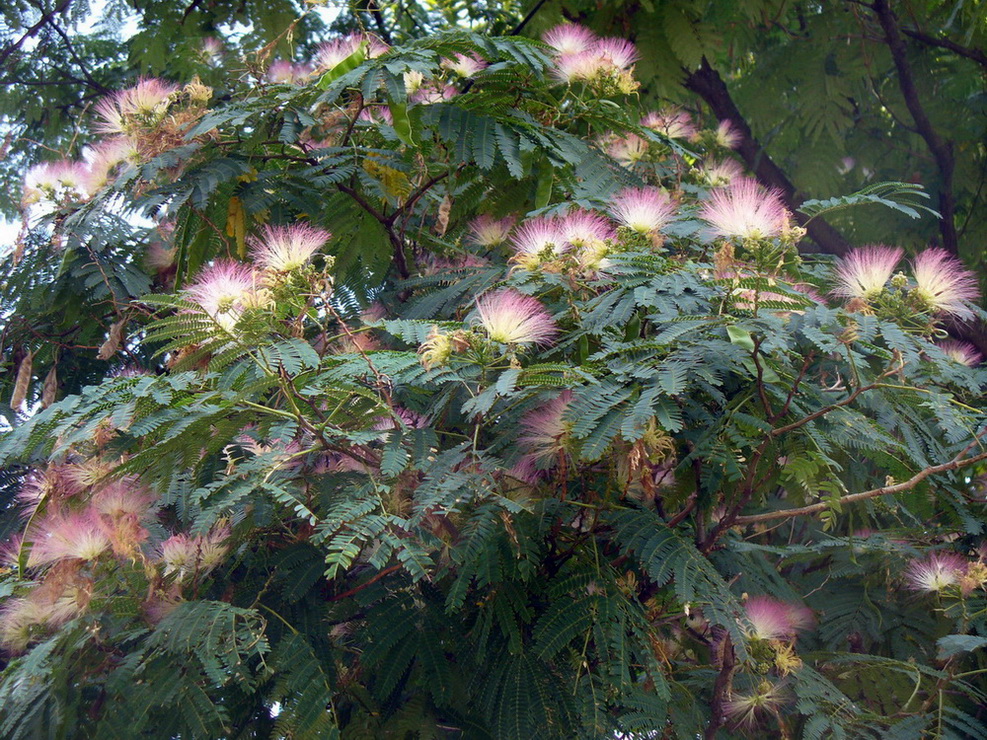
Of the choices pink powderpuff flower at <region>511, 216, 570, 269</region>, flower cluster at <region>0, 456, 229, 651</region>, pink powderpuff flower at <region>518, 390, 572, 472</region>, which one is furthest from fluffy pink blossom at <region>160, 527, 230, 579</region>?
pink powderpuff flower at <region>511, 216, 570, 269</region>

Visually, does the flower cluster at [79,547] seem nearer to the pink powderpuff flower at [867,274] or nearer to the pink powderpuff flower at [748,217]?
the pink powderpuff flower at [748,217]

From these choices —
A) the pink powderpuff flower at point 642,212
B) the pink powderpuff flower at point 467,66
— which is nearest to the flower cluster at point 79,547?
the pink powderpuff flower at point 642,212

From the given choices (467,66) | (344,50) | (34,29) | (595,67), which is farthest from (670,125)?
(34,29)

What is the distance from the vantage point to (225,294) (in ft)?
8.37

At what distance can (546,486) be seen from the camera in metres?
2.82

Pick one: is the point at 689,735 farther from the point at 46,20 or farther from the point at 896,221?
the point at 46,20

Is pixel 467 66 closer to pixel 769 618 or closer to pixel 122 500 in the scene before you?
pixel 122 500

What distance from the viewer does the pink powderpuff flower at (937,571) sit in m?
3.34

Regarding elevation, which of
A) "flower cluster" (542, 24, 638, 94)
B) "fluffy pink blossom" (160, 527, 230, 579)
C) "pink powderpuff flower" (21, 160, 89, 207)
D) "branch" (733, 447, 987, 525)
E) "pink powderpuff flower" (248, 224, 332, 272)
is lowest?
"branch" (733, 447, 987, 525)

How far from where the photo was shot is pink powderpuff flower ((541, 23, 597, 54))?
378 centimetres

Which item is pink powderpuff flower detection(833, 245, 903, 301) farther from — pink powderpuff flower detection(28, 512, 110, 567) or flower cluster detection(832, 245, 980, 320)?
pink powderpuff flower detection(28, 512, 110, 567)

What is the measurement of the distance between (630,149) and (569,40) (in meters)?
0.50

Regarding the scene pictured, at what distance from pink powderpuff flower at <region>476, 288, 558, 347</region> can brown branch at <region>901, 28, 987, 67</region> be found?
362 cm

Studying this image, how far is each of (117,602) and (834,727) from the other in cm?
216
